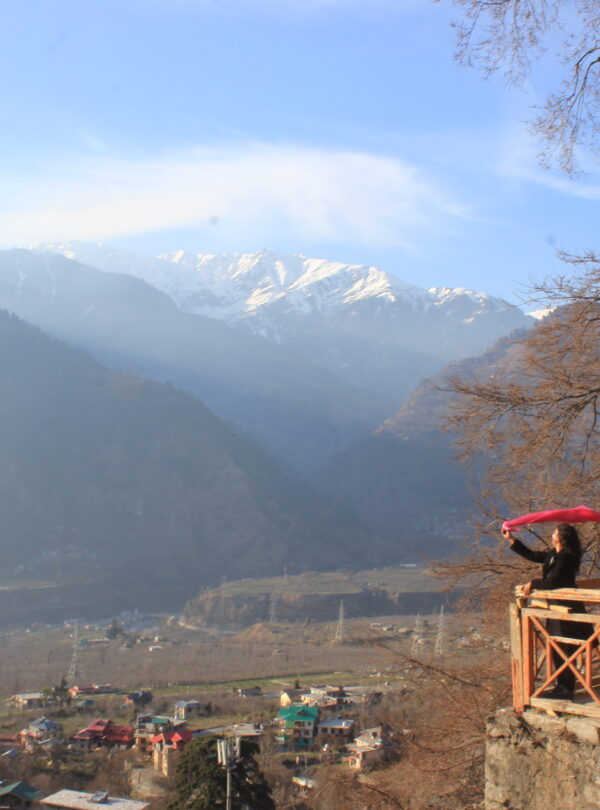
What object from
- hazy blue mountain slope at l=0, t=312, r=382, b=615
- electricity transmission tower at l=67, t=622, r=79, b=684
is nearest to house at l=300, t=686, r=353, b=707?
electricity transmission tower at l=67, t=622, r=79, b=684

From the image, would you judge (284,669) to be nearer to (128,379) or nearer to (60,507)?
(60,507)

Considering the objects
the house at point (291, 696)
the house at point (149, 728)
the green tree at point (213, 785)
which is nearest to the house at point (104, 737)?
the house at point (149, 728)

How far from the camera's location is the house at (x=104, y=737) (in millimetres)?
31047

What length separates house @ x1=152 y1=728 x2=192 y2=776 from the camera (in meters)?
25.8

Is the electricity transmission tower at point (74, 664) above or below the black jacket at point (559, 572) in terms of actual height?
below

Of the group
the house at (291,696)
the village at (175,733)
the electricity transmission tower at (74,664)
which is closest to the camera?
Result: the village at (175,733)

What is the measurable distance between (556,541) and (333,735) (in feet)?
85.0

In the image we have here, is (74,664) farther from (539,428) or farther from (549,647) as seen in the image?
(549,647)

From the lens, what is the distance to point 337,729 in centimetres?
2878

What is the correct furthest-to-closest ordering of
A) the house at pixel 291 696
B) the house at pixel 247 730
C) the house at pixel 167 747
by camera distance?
1. the house at pixel 291 696
2. the house at pixel 247 730
3. the house at pixel 167 747

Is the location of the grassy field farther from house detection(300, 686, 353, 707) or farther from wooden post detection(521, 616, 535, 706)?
wooden post detection(521, 616, 535, 706)

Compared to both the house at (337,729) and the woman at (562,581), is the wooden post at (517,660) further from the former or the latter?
the house at (337,729)

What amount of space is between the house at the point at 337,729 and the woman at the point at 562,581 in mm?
25145

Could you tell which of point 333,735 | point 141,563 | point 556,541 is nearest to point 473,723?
point 556,541
